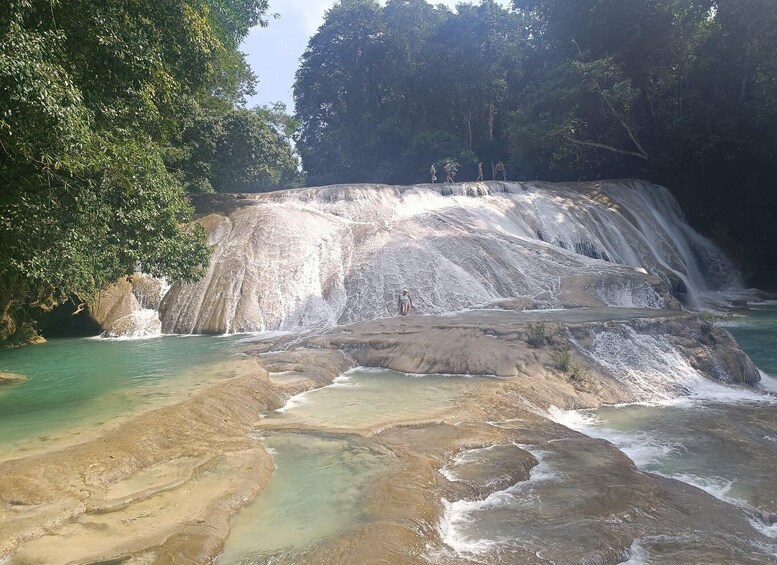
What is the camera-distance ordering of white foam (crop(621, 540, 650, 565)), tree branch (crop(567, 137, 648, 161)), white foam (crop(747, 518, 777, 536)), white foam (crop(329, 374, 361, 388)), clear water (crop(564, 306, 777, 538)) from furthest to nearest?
1. tree branch (crop(567, 137, 648, 161))
2. white foam (crop(329, 374, 361, 388))
3. clear water (crop(564, 306, 777, 538))
4. white foam (crop(747, 518, 777, 536))
5. white foam (crop(621, 540, 650, 565))

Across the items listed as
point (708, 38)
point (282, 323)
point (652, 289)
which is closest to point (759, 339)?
point (652, 289)

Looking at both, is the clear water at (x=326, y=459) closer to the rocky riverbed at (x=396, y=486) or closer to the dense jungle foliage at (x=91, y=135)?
the rocky riverbed at (x=396, y=486)

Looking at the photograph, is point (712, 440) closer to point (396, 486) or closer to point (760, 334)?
point (396, 486)

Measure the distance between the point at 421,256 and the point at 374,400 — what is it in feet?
31.0

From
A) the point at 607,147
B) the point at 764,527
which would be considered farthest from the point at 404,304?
the point at 607,147

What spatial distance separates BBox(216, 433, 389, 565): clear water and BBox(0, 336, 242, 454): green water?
272 centimetres

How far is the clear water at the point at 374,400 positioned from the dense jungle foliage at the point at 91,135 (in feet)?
10.2

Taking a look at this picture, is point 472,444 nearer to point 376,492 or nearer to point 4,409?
point 376,492

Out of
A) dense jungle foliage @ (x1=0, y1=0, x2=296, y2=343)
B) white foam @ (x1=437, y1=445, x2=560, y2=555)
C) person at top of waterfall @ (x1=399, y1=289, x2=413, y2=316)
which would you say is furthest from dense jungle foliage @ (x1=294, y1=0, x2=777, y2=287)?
white foam @ (x1=437, y1=445, x2=560, y2=555)

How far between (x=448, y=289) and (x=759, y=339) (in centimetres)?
781

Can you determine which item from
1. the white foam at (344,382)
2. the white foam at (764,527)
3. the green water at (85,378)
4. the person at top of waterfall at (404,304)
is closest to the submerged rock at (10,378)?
the green water at (85,378)

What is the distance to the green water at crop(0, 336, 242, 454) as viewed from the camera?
26.7 feet

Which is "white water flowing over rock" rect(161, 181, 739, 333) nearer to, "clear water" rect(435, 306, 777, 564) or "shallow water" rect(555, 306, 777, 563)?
"shallow water" rect(555, 306, 777, 563)

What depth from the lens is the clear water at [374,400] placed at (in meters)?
8.45
